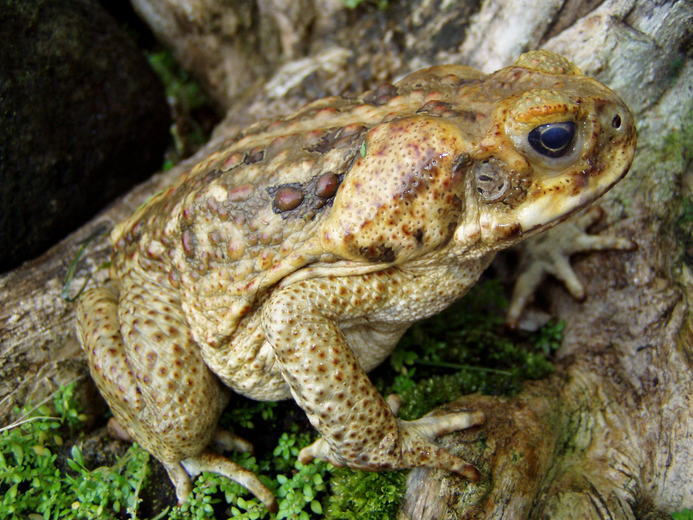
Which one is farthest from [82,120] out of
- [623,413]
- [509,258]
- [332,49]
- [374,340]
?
[623,413]

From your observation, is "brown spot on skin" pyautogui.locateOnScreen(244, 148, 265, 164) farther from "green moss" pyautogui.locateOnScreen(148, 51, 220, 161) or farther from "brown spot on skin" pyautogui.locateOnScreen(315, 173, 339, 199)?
"green moss" pyautogui.locateOnScreen(148, 51, 220, 161)

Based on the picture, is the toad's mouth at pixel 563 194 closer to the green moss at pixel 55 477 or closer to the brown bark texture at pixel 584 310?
the brown bark texture at pixel 584 310

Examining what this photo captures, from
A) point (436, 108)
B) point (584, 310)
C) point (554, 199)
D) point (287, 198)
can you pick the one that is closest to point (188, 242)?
point (287, 198)

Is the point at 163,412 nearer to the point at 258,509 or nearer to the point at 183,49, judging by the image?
the point at 258,509

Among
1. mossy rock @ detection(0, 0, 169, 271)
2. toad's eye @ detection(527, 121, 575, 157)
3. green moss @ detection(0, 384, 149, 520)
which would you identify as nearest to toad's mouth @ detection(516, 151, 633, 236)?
toad's eye @ detection(527, 121, 575, 157)

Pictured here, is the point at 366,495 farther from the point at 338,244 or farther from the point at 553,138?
the point at 553,138

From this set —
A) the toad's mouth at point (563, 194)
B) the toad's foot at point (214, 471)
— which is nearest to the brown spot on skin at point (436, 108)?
the toad's mouth at point (563, 194)

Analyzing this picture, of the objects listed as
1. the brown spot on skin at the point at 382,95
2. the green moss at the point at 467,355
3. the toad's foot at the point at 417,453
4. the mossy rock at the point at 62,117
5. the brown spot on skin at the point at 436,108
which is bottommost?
the green moss at the point at 467,355
